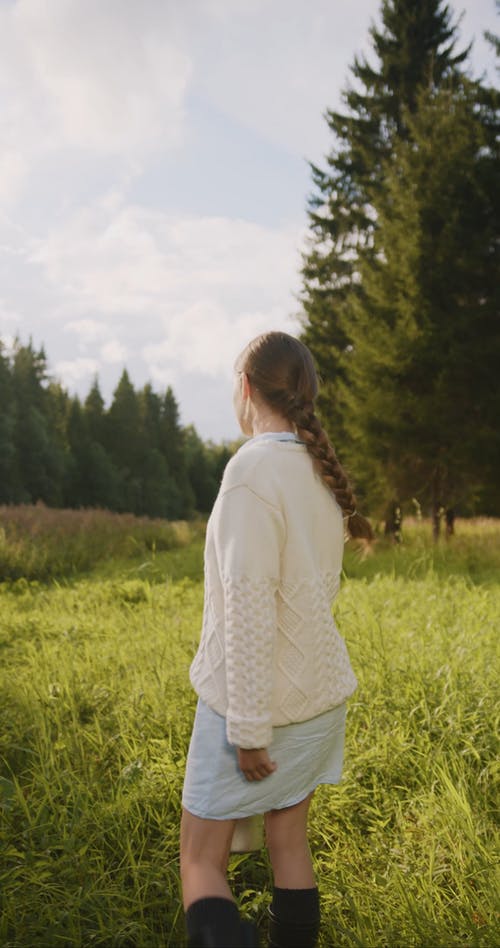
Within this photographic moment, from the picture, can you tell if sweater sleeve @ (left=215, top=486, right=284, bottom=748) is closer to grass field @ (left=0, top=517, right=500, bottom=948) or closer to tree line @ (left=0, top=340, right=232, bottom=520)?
grass field @ (left=0, top=517, right=500, bottom=948)

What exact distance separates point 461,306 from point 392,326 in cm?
118

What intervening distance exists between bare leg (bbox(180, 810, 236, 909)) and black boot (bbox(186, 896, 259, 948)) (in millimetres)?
18

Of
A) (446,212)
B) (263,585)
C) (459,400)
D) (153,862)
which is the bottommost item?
(153,862)

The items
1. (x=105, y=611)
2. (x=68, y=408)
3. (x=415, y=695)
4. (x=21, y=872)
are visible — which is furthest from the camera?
(x=68, y=408)

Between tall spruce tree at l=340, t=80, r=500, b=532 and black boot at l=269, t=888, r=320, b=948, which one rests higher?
tall spruce tree at l=340, t=80, r=500, b=532

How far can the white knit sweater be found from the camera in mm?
1588

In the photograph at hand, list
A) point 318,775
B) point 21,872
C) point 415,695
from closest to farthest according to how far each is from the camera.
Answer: point 318,775, point 21,872, point 415,695

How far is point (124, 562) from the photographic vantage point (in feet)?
35.1

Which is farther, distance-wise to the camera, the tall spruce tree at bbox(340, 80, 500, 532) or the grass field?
the tall spruce tree at bbox(340, 80, 500, 532)

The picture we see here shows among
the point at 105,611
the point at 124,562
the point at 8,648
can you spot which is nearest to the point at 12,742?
the point at 8,648

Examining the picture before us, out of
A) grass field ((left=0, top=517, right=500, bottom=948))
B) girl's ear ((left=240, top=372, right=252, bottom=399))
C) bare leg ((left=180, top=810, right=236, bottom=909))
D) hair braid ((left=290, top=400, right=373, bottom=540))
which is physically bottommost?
→ grass field ((left=0, top=517, right=500, bottom=948))

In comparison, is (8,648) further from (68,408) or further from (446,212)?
(68,408)

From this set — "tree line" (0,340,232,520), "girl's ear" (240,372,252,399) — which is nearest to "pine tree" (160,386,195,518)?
"tree line" (0,340,232,520)

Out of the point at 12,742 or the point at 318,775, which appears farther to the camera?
the point at 12,742
